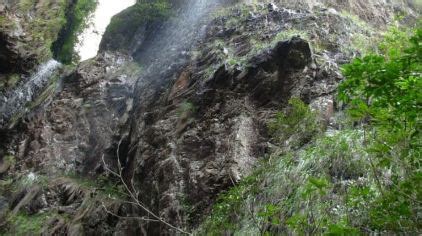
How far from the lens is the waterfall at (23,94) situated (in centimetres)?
1722

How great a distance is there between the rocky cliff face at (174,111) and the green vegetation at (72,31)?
13.8 ft

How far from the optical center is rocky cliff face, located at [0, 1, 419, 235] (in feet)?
31.0

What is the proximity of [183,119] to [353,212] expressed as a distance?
246 inches

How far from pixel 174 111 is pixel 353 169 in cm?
599

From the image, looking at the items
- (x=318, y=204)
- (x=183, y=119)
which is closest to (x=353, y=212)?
(x=318, y=204)

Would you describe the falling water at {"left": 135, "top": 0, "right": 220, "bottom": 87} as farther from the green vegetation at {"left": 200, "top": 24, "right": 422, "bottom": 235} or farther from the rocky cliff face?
the green vegetation at {"left": 200, "top": 24, "right": 422, "bottom": 235}

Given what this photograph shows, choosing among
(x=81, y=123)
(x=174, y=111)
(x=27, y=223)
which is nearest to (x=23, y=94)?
(x=81, y=123)

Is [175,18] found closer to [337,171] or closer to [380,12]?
[380,12]

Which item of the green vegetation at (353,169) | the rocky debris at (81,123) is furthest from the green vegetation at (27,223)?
the green vegetation at (353,169)

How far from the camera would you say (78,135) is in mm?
15367

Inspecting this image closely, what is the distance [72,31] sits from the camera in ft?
76.7

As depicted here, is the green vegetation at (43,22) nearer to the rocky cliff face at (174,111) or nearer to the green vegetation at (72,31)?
the green vegetation at (72,31)

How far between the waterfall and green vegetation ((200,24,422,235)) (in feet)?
38.4

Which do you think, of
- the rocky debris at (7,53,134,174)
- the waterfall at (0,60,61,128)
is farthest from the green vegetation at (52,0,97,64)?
the rocky debris at (7,53,134,174)
